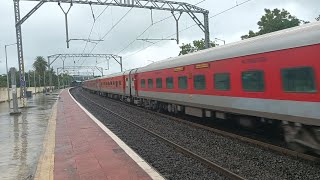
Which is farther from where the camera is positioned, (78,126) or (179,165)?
(78,126)

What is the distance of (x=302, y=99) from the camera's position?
9.51m

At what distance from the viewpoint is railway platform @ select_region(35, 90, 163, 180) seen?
859cm

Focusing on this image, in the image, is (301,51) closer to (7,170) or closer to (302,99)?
(302,99)

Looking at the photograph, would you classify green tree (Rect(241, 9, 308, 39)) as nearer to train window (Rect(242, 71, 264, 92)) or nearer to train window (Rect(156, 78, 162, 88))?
train window (Rect(156, 78, 162, 88))

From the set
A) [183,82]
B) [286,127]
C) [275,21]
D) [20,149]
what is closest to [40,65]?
[275,21]

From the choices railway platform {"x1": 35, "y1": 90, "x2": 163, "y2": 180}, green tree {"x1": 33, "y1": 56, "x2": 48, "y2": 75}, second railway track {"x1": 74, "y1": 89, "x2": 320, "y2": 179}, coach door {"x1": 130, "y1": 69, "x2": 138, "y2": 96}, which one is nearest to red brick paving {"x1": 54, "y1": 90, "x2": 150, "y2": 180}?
railway platform {"x1": 35, "y1": 90, "x2": 163, "y2": 180}

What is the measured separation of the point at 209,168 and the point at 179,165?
78 centimetres

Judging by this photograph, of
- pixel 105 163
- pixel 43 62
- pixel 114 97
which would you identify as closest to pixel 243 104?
pixel 105 163

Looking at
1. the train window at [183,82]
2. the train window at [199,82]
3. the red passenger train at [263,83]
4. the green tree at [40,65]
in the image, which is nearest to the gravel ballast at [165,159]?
the red passenger train at [263,83]

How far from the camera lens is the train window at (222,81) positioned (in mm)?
13570

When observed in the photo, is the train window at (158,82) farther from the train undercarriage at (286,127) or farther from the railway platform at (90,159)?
the railway platform at (90,159)

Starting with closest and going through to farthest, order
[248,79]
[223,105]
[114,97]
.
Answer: [248,79] < [223,105] < [114,97]

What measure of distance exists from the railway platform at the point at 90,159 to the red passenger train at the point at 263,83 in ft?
11.7

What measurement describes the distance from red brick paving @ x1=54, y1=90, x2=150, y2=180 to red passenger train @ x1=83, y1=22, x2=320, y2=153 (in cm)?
376
